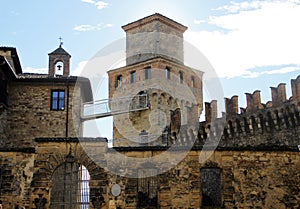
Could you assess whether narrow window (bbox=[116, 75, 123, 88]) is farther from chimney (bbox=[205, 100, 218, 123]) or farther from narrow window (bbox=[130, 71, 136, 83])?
chimney (bbox=[205, 100, 218, 123])

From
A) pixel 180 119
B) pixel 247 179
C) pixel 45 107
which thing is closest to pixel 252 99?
pixel 180 119

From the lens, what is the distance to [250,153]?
55.0ft

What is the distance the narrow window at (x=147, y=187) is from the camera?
53.1ft

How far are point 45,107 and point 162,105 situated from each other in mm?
12188

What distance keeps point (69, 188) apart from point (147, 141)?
1552 cm

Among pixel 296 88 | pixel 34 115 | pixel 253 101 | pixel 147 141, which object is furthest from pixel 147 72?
pixel 296 88

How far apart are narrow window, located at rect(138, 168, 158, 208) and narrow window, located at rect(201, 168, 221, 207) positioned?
6.29 ft

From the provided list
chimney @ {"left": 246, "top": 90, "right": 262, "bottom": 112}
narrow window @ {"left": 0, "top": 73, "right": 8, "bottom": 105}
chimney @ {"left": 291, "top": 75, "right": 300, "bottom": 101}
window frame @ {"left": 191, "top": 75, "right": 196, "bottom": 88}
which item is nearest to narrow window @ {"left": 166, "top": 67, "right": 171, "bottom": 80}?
window frame @ {"left": 191, "top": 75, "right": 196, "bottom": 88}

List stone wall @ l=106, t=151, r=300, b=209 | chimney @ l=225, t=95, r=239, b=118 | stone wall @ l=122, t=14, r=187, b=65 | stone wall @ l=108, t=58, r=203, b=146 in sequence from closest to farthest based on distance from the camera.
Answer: stone wall @ l=106, t=151, r=300, b=209
chimney @ l=225, t=95, r=239, b=118
stone wall @ l=108, t=58, r=203, b=146
stone wall @ l=122, t=14, r=187, b=65

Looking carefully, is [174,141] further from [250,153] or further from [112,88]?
[250,153]

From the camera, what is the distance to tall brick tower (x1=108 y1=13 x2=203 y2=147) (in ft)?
113

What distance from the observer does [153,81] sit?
35188mm

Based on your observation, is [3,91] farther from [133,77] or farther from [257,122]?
[133,77]

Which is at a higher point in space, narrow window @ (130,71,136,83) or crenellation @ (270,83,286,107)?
narrow window @ (130,71,136,83)
